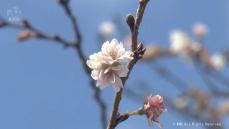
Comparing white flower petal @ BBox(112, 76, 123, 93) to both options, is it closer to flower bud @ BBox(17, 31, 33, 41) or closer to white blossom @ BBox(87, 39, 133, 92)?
white blossom @ BBox(87, 39, 133, 92)

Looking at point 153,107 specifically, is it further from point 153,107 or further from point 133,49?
point 133,49

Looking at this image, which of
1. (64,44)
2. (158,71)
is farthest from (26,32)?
(158,71)

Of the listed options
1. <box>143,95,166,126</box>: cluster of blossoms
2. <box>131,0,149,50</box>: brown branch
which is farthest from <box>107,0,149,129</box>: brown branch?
<box>143,95,166,126</box>: cluster of blossoms

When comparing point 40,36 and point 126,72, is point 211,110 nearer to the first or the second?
point 40,36

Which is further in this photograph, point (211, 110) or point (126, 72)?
point (211, 110)

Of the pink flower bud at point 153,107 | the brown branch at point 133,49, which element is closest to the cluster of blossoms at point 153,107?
the pink flower bud at point 153,107

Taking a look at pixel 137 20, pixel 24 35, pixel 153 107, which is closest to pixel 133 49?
pixel 137 20
